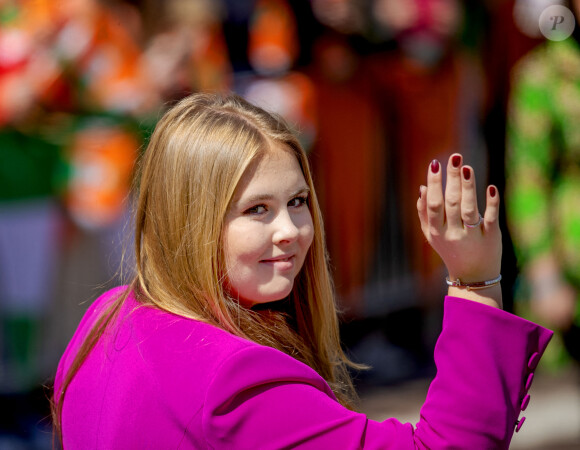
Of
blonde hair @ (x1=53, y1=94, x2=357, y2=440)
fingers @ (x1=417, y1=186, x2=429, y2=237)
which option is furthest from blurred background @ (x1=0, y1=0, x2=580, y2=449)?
fingers @ (x1=417, y1=186, x2=429, y2=237)

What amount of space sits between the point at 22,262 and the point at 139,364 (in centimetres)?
291

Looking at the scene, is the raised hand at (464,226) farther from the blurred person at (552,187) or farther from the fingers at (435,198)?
the blurred person at (552,187)

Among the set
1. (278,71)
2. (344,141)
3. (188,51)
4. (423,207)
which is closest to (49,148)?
(188,51)

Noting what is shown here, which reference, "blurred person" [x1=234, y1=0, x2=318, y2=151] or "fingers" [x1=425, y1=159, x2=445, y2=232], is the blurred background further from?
"fingers" [x1=425, y1=159, x2=445, y2=232]

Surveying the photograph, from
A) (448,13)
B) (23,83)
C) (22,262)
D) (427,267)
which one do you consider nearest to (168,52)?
(23,83)

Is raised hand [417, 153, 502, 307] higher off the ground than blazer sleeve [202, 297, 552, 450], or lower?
higher

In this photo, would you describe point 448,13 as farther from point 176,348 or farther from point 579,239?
point 176,348

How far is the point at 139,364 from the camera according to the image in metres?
1.36

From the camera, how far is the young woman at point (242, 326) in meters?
1.27

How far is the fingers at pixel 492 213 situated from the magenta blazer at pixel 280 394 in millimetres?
129

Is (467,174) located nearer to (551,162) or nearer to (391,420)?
(391,420)

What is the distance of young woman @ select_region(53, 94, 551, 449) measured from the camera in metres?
1.27

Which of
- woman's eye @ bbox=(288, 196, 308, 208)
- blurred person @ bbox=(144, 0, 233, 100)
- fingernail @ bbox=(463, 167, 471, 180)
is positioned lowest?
woman's eye @ bbox=(288, 196, 308, 208)

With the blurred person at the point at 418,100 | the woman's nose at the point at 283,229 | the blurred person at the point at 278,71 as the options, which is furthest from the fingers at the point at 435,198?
the blurred person at the point at 418,100
